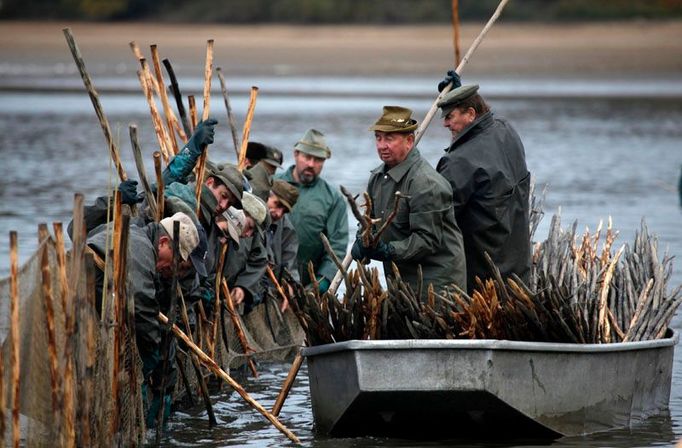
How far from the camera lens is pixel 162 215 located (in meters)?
8.82

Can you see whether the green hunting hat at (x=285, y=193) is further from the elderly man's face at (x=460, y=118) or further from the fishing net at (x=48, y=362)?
the fishing net at (x=48, y=362)

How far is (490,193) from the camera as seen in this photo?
9.37 m

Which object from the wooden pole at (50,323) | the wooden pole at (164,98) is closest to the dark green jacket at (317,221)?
the wooden pole at (164,98)

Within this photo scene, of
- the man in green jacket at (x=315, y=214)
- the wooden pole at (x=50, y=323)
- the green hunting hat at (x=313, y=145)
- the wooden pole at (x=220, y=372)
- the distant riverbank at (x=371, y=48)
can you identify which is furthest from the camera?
the distant riverbank at (x=371, y=48)

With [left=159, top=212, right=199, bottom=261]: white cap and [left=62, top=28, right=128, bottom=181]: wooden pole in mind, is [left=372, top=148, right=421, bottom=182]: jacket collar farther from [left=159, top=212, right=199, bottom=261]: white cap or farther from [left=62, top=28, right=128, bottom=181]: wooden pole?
[left=62, top=28, right=128, bottom=181]: wooden pole

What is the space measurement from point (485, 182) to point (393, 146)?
0.66 m

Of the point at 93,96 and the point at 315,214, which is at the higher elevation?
the point at 93,96

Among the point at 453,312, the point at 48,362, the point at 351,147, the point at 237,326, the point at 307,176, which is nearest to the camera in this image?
the point at 48,362

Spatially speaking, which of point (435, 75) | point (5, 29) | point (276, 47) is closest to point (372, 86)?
point (435, 75)

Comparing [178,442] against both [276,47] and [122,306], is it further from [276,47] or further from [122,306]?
[276,47]

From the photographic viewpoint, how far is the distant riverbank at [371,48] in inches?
2132

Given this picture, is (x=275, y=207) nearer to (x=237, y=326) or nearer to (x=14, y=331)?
(x=237, y=326)

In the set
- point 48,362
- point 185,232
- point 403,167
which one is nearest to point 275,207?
point 403,167

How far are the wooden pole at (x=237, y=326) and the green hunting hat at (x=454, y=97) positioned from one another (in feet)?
7.00
